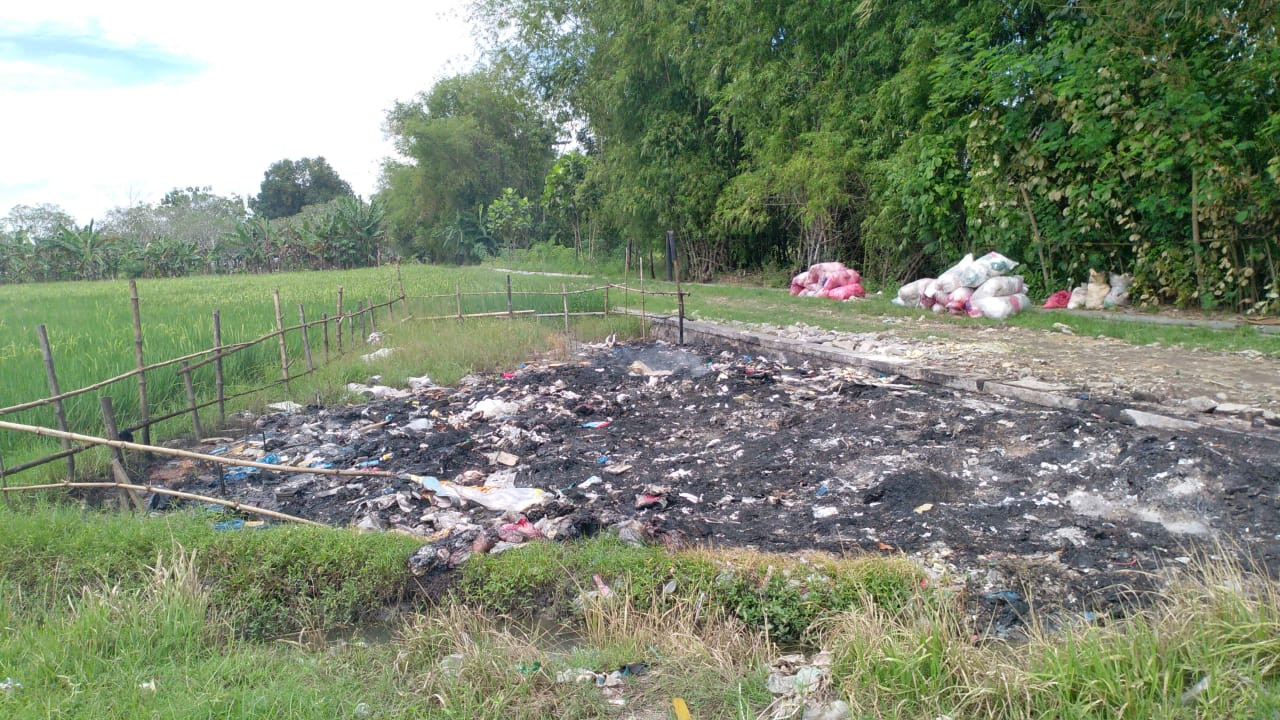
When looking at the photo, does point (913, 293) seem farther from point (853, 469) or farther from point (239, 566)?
point (239, 566)

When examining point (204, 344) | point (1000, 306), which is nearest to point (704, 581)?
point (204, 344)

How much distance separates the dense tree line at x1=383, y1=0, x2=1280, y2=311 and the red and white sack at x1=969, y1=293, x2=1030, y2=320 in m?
0.88

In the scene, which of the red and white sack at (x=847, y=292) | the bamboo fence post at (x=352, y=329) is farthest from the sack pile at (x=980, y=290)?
the bamboo fence post at (x=352, y=329)

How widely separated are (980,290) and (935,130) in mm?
2730

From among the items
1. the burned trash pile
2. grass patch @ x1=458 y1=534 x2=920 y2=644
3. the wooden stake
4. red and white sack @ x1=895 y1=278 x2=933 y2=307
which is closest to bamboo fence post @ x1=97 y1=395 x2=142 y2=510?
the burned trash pile

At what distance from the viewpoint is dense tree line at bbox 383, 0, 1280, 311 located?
7.39m

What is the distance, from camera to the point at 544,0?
62.7ft

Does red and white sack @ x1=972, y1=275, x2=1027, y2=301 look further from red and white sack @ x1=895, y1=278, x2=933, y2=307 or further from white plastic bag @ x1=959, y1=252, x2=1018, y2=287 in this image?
red and white sack @ x1=895, y1=278, x2=933, y2=307

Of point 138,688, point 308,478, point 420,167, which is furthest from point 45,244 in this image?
point 138,688

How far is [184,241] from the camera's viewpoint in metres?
33.4

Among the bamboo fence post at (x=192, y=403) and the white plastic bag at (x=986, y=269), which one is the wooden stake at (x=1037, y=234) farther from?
the bamboo fence post at (x=192, y=403)

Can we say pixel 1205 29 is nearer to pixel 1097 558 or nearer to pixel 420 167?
pixel 1097 558

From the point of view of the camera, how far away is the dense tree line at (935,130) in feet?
24.3

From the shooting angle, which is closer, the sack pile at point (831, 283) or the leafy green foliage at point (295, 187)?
the sack pile at point (831, 283)
